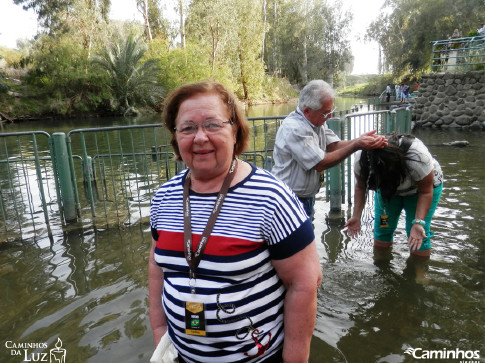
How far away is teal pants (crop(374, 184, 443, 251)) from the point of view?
11.3 feet

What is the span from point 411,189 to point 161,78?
36965 millimetres

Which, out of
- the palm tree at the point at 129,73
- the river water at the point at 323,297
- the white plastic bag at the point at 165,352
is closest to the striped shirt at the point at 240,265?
the white plastic bag at the point at 165,352

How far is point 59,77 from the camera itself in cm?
3350

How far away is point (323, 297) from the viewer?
3527 millimetres

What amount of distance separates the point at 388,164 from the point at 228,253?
211cm

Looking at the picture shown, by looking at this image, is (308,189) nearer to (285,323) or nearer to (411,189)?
(411,189)

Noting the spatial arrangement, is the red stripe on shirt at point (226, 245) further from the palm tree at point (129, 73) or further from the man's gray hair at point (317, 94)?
the palm tree at point (129, 73)

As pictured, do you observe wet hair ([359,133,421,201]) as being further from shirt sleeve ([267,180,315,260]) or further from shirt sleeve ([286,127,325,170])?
shirt sleeve ([267,180,315,260])

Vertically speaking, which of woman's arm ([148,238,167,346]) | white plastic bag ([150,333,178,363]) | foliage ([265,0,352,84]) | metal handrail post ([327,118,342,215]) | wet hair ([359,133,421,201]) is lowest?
metal handrail post ([327,118,342,215])

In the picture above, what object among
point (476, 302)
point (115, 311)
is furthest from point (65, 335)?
point (476, 302)

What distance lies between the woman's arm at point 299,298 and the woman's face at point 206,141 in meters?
0.47

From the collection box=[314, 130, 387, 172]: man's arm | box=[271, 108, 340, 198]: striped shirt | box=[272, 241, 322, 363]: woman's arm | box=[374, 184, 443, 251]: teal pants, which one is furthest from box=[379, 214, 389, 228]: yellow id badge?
box=[272, 241, 322, 363]: woman's arm

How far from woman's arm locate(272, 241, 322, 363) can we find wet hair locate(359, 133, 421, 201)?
1.80 metres

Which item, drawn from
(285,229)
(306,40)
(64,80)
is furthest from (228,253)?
(306,40)
